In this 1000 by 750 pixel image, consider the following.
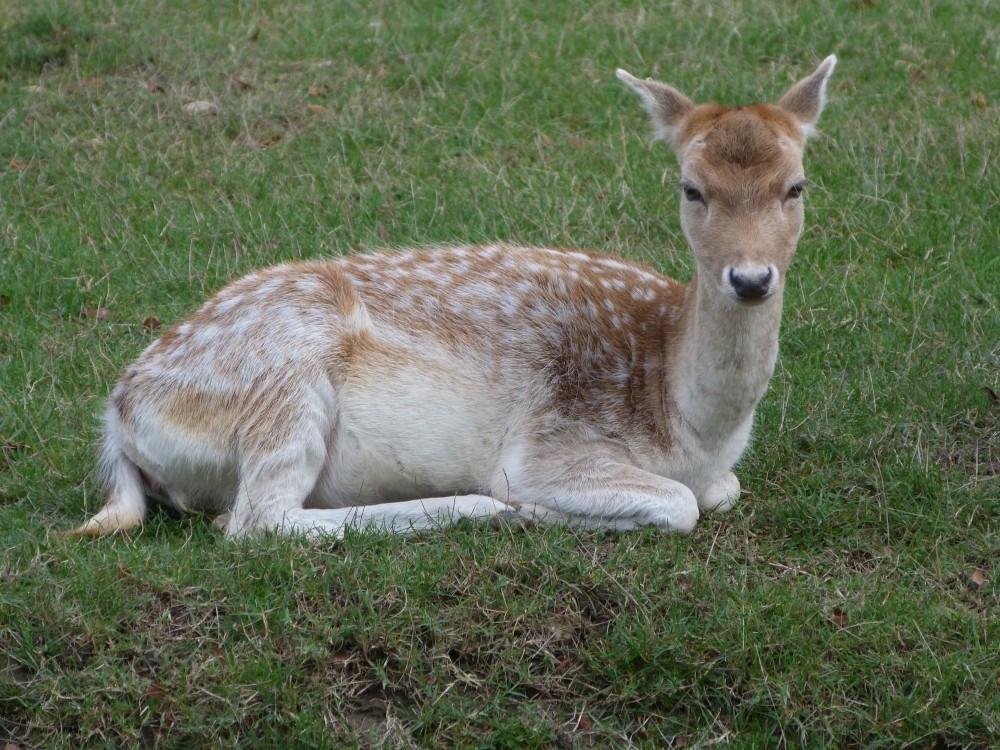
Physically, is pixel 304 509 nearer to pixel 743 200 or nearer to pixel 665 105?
pixel 743 200

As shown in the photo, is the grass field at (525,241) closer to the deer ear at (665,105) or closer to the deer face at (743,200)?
the deer face at (743,200)

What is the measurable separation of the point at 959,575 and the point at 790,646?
88 cm

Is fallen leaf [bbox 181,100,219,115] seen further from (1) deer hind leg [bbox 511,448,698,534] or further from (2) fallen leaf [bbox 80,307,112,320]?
(1) deer hind leg [bbox 511,448,698,534]

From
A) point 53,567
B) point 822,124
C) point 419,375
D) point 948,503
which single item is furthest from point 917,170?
point 53,567

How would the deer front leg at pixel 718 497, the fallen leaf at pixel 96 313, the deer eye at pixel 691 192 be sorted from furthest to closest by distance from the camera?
1. the fallen leaf at pixel 96 313
2. the deer front leg at pixel 718 497
3. the deer eye at pixel 691 192

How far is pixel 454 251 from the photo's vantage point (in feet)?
19.6

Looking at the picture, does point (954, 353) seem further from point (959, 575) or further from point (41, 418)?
point (41, 418)

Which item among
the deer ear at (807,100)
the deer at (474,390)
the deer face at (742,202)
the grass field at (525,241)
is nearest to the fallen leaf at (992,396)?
the grass field at (525,241)

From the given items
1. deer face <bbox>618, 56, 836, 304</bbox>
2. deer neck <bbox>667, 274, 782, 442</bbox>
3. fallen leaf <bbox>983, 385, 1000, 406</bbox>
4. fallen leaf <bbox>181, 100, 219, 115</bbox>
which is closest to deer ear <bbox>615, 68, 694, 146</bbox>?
deer face <bbox>618, 56, 836, 304</bbox>

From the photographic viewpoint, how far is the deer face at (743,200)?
15.7ft

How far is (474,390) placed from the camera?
540cm

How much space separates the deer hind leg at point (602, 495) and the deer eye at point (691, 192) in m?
1.05

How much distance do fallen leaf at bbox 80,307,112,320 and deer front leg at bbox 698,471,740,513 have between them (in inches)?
132

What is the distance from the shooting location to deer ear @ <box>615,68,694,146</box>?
217 inches
